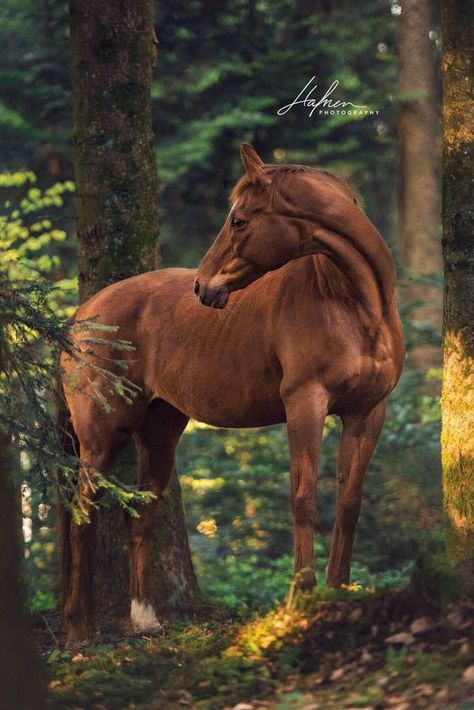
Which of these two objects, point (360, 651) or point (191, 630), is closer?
point (360, 651)

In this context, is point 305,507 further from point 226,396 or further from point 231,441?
point 231,441

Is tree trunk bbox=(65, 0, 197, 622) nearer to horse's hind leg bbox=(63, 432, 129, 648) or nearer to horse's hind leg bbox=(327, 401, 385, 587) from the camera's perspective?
horse's hind leg bbox=(63, 432, 129, 648)

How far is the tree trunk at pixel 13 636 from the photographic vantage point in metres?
5.24

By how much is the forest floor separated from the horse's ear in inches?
101

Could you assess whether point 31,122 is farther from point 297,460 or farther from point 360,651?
point 360,651

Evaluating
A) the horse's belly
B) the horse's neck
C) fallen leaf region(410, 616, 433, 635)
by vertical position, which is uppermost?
the horse's neck

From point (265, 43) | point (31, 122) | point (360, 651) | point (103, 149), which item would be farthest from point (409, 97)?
point (360, 651)

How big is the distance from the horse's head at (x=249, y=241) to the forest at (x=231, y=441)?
1cm

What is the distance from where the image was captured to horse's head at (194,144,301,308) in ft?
24.8

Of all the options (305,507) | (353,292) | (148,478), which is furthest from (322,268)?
(148,478)

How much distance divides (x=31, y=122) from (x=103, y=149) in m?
9.24

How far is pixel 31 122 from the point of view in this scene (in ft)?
60.4

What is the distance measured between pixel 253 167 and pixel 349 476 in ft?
6.79

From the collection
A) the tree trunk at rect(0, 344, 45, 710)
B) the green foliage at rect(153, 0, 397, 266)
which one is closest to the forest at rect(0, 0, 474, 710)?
the tree trunk at rect(0, 344, 45, 710)
